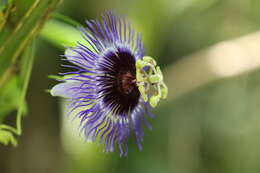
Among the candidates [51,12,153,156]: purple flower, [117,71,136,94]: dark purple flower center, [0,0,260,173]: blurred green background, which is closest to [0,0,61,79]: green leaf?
[51,12,153,156]: purple flower

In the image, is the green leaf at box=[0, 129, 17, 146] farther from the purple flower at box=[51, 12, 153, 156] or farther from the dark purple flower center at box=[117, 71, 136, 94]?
the dark purple flower center at box=[117, 71, 136, 94]

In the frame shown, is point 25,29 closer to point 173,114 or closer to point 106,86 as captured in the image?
point 106,86

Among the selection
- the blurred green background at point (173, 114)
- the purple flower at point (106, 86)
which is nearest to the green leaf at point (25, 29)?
the purple flower at point (106, 86)

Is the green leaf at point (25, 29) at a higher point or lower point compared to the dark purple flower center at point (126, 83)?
higher

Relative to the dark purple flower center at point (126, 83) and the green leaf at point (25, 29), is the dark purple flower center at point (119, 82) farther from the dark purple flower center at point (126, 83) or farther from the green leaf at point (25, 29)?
the green leaf at point (25, 29)

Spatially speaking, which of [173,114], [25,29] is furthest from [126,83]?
[173,114]

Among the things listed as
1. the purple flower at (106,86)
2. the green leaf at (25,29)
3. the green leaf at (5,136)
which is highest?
the green leaf at (25,29)
